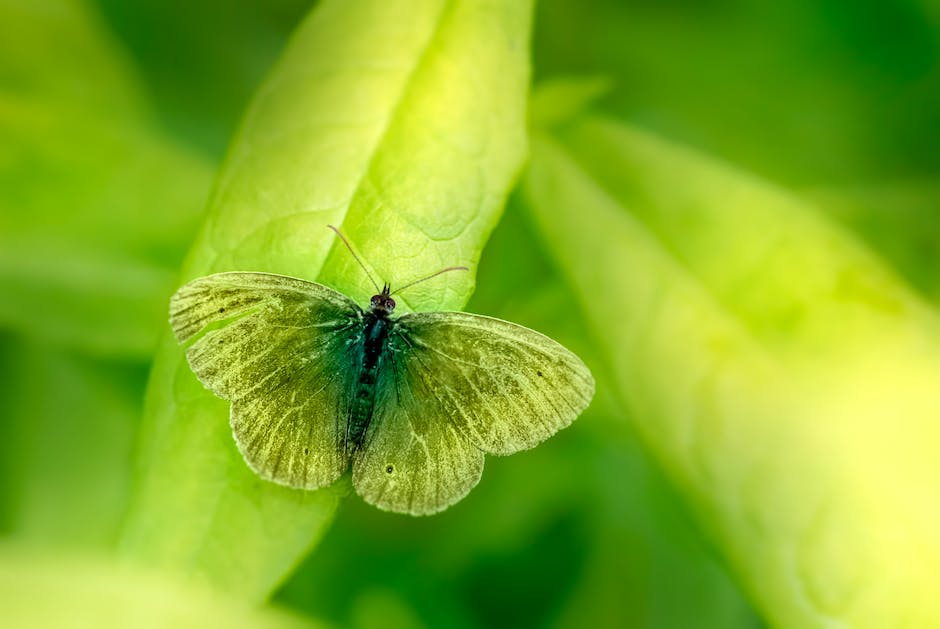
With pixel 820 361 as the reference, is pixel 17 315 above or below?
below

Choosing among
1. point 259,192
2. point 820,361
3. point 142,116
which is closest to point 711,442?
point 820,361

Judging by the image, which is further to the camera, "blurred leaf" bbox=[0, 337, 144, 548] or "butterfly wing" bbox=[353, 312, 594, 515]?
"blurred leaf" bbox=[0, 337, 144, 548]

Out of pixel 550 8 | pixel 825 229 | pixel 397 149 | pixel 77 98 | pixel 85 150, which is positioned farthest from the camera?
pixel 550 8

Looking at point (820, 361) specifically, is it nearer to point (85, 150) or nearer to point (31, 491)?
point (85, 150)

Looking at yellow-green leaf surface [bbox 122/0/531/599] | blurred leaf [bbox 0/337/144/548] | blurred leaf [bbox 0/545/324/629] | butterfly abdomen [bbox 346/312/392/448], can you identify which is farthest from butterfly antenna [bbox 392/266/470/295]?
blurred leaf [bbox 0/337/144/548]

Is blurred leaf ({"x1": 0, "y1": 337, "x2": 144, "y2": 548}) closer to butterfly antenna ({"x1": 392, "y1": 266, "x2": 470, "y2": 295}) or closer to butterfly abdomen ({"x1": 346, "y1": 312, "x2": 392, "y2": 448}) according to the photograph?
butterfly abdomen ({"x1": 346, "y1": 312, "x2": 392, "y2": 448})

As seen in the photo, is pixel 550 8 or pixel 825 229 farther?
pixel 550 8

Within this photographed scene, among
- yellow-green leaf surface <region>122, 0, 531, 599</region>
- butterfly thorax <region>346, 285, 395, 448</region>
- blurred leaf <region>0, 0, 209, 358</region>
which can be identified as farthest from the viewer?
blurred leaf <region>0, 0, 209, 358</region>
